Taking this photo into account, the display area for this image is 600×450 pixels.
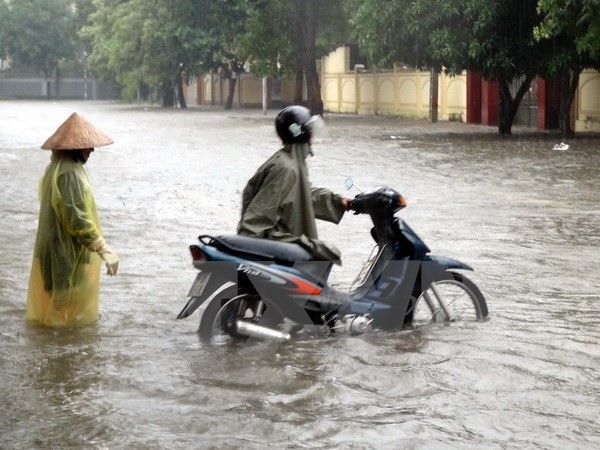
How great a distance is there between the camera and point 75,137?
7.48 metres

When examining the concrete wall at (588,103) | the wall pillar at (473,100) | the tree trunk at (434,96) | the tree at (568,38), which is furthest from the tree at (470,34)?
the wall pillar at (473,100)

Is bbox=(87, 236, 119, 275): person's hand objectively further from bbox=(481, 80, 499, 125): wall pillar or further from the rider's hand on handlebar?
bbox=(481, 80, 499, 125): wall pillar

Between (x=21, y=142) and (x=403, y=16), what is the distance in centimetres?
936

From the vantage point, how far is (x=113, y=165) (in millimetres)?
21844

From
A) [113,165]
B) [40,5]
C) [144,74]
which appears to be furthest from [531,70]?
[40,5]

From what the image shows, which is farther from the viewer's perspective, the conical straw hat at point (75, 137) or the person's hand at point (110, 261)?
the conical straw hat at point (75, 137)

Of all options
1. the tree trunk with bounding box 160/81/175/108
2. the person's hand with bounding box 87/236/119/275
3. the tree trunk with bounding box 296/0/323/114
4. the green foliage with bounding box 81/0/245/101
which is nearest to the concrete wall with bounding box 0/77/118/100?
the tree trunk with bounding box 160/81/175/108

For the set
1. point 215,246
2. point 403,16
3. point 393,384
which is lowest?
point 393,384

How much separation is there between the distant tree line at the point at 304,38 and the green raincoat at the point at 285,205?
17863mm

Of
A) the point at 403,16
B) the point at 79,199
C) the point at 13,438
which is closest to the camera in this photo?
the point at 13,438

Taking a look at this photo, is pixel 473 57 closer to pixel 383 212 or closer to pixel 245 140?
pixel 245 140

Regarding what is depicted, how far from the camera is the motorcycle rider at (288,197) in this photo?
7.11m

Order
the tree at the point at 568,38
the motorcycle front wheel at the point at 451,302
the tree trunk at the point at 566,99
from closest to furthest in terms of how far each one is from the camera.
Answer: the motorcycle front wheel at the point at 451,302 → the tree at the point at 568,38 → the tree trunk at the point at 566,99

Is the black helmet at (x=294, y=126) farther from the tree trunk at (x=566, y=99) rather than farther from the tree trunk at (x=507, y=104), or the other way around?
the tree trunk at (x=507, y=104)
